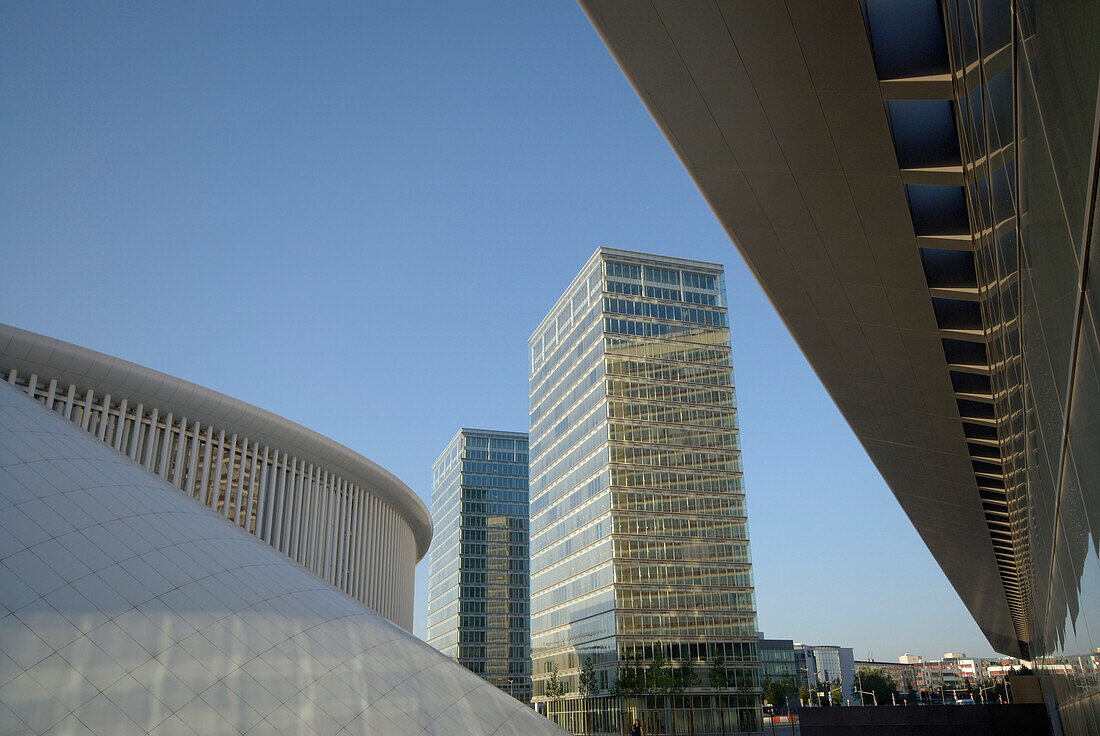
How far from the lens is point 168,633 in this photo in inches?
509

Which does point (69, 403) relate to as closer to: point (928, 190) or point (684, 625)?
point (928, 190)

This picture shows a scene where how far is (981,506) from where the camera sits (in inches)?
1096

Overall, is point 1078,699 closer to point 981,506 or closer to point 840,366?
point 840,366

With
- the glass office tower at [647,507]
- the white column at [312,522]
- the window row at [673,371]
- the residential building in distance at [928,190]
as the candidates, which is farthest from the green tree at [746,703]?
the residential building in distance at [928,190]

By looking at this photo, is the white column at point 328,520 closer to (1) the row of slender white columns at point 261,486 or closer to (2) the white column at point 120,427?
(1) the row of slender white columns at point 261,486

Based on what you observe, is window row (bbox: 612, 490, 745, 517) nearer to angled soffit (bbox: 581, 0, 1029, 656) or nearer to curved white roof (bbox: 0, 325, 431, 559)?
curved white roof (bbox: 0, 325, 431, 559)

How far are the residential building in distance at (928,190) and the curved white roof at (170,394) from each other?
20471 millimetres

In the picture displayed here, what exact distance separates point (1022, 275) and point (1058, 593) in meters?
8.88

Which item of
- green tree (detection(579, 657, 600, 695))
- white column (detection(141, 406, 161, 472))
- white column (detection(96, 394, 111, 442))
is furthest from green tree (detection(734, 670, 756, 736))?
white column (detection(96, 394, 111, 442))

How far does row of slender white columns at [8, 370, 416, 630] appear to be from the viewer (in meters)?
25.4

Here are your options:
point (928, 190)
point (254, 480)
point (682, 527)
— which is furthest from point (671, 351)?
point (928, 190)

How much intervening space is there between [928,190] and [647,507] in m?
67.8

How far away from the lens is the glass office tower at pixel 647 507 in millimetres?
73438

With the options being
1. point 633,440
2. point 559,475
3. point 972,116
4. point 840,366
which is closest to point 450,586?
point 559,475
